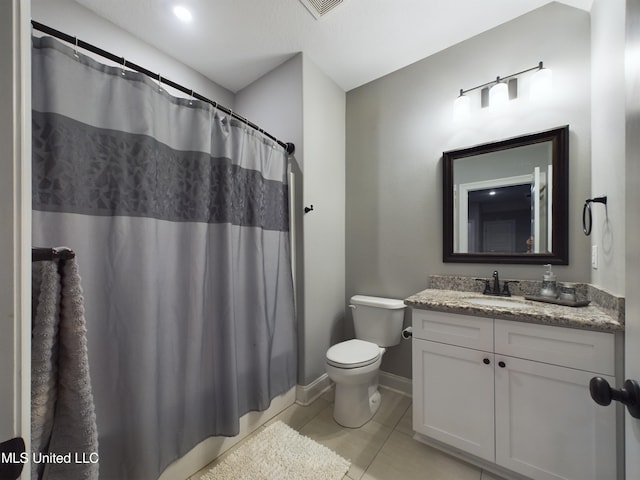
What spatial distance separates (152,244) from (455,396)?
1.67m

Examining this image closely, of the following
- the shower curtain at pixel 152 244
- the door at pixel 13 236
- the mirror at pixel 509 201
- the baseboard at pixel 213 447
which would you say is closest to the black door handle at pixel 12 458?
the door at pixel 13 236

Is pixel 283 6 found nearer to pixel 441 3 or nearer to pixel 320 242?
pixel 441 3

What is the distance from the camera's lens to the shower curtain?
0.92 metres

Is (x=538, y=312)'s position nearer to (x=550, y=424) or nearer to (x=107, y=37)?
(x=550, y=424)

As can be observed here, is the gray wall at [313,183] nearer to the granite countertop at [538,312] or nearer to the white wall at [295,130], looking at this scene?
the white wall at [295,130]

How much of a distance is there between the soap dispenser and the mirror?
0.39ft

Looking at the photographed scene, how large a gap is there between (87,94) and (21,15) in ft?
2.54

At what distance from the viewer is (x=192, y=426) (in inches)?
48.7

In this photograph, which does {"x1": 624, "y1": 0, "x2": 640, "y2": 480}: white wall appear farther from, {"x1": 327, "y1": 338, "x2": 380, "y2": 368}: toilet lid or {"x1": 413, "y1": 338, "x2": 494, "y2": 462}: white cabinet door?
{"x1": 327, "y1": 338, "x2": 380, "y2": 368}: toilet lid

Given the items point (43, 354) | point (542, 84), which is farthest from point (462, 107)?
point (43, 354)

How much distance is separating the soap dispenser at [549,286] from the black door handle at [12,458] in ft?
6.55

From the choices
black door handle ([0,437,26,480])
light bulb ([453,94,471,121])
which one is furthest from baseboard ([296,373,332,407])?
light bulb ([453,94,471,121])

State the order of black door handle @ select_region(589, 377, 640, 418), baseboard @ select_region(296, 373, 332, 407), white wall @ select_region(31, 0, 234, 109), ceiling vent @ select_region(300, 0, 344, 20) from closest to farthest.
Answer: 1. black door handle @ select_region(589, 377, 640, 418)
2. white wall @ select_region(31, 0, 234, 109)
3. ceiling vent @ select_region(300, 0, 344, 20)
4. baseboard @ select_region(296, 373, 332, 407)

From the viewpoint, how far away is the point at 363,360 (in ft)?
5.19
